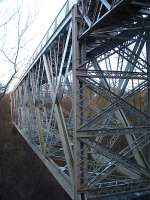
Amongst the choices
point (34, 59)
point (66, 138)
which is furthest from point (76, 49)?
point (34, 59)

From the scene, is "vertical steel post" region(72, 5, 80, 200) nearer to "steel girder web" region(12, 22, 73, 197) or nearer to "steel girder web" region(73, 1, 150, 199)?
"steel girder web" region(73, 1, 150, 199)

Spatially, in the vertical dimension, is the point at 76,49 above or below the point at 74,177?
above

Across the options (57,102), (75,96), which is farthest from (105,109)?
(57,102)

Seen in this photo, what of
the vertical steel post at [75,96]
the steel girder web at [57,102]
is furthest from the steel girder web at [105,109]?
the steel girder web at [57,102]

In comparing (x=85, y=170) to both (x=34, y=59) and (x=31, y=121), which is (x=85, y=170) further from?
(x=31, y=121)

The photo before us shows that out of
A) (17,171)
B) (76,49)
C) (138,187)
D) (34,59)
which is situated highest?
(34,59)

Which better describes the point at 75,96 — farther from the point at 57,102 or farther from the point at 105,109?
the point at 57,102

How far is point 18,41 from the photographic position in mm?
16891

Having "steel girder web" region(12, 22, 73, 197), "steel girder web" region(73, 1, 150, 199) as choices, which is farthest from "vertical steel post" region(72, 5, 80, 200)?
"steel girder web" region(12, 22, 73, 197)

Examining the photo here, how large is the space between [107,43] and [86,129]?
243cm

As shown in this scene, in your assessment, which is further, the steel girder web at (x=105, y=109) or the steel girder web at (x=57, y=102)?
the steel girder web at (x=57, y=102)

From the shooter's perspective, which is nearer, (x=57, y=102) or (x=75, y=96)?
(x=75, y=96)

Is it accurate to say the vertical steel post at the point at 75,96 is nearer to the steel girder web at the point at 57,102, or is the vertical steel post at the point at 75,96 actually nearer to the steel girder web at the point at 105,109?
the steel girder web at the point at 105,109

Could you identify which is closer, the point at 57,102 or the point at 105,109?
the point at 105,109
